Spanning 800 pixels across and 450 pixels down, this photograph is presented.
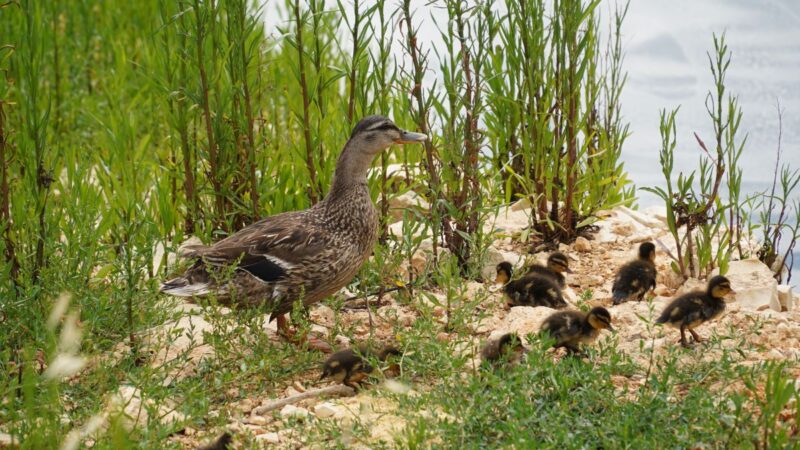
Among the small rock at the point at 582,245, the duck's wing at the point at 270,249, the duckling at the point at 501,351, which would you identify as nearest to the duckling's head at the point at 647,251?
the small rock at the point at 582,245

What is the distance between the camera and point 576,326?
5.25 meters

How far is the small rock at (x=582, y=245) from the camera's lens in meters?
7.73

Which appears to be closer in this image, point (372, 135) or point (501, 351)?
point (501, 351)

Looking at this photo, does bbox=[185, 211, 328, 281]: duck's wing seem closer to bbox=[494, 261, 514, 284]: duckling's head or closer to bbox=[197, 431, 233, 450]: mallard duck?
bbox=[494, 261, 514, 284]: duckling's head

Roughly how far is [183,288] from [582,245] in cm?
324

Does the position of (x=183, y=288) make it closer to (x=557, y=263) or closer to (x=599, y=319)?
(x=599, y=319)

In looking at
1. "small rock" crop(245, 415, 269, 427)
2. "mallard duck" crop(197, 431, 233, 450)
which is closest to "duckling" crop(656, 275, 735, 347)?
"small rock" crop(245, 415, 269, 427)

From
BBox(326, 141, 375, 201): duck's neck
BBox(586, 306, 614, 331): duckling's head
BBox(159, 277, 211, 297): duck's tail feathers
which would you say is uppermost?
BBox(326, 141, 375, 201): duck's neck

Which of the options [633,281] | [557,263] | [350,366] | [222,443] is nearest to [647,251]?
[633,281]

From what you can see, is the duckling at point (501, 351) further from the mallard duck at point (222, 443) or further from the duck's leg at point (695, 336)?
the mallard duck at point (222, 443)

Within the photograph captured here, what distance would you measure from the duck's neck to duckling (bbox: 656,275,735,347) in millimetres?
2020

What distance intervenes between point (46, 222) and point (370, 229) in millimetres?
1949

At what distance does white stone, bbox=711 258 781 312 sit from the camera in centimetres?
653

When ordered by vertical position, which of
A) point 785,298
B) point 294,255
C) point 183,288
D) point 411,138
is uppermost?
point 411,138
